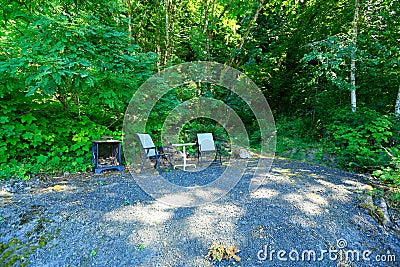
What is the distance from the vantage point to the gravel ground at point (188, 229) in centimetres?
177

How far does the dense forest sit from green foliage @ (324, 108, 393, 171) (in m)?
0.02

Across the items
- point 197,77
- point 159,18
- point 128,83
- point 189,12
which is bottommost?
point 128,83

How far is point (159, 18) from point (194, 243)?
684 centimetres

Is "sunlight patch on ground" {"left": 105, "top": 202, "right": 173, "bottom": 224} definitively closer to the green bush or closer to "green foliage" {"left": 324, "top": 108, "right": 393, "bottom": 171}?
the green bush

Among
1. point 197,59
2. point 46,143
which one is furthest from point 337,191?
point 197,59

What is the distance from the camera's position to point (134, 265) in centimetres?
166

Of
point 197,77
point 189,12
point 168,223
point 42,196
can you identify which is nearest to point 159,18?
point 189,12

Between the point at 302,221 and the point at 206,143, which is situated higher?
the point at 206,143

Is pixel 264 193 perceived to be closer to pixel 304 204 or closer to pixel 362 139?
pixel 304 204

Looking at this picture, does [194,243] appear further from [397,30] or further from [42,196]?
[397,30]

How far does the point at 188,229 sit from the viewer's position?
81.9 inches

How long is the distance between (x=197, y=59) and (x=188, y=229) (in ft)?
22.6

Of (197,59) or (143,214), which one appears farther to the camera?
(197,59)

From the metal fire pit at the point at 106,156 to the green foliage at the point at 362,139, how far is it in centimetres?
434
